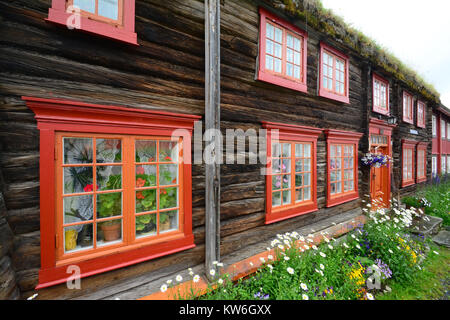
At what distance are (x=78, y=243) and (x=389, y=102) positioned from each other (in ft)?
31.8

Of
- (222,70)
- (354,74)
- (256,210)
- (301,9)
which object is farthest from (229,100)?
(354,74)

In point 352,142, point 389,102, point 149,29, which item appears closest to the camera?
→ point 149,29

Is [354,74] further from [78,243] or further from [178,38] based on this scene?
[78,243]

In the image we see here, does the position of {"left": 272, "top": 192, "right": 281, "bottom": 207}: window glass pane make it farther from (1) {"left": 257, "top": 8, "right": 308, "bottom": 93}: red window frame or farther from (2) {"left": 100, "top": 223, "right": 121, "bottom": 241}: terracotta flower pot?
(2) {"left": 100, "top": 223, "right": 121, "bottom": 241}: terracotta flower pot

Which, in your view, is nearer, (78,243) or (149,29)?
(78,243)

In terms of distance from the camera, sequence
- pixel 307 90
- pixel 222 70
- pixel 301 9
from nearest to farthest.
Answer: pixel 222 70 → pixel 301 9 → pixel 307 90

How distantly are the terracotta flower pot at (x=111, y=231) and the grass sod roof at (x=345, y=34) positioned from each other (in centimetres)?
443

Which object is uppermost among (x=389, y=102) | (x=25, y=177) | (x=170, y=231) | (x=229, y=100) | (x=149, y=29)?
(x=389, y=102)

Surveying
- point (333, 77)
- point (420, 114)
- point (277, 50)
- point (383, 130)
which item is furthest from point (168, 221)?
point (420, 114)

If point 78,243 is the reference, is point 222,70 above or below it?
above

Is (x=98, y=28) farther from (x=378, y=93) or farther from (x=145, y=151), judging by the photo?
(x=378, y=93)

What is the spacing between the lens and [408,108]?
8141 mm

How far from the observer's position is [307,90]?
13.6 feet

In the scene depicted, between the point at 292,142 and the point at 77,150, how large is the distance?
11.8 feet
